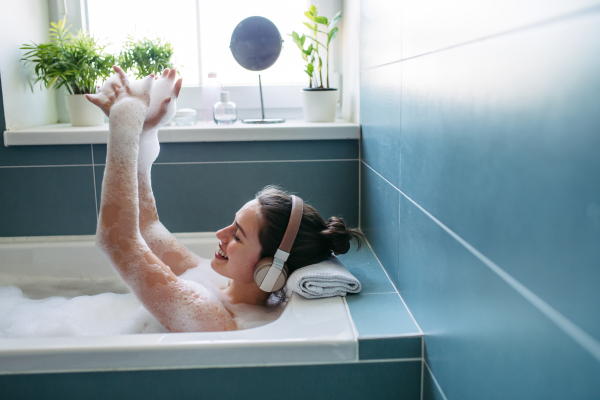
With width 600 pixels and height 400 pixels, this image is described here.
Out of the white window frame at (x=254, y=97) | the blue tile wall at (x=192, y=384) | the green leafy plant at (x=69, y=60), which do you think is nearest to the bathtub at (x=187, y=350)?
the blue tile wall at (x=192, y=384)

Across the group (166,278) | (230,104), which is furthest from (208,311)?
(230,104)

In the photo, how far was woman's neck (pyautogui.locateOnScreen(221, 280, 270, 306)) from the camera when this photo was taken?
3.83 ft

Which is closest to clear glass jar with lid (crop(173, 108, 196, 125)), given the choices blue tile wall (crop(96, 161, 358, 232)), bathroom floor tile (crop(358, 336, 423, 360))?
blue tile wall (crop(96, 161, 358, 232))

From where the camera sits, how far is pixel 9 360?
2.80 feet

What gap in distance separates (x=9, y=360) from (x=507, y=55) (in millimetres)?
913

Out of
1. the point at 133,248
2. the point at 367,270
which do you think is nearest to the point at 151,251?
the point at 133,248

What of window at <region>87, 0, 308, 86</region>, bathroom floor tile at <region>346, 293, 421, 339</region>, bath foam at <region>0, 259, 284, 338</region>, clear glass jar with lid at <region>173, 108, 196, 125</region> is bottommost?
bath foam at <region>0, 259, 284, 338</region>

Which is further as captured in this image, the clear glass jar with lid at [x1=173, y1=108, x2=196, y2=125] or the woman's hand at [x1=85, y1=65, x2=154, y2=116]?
the clear glass jar with lid at [x1=173, y1=108, x2=196, y2=125]

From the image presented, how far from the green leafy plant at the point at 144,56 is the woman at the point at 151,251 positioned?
68cm

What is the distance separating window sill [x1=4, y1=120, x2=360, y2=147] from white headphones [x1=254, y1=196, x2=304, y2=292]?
0.57 meters

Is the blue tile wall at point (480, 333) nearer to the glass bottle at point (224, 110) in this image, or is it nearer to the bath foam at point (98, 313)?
the bath foam at point (98, 313)

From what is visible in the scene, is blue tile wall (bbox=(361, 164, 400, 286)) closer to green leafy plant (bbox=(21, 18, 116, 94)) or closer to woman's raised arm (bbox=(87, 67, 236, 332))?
woman's raised arm (bbox=(87, 67, 236, 332))

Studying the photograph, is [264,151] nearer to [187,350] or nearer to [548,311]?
[187,350]

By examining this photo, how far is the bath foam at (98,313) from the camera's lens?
1136 mm
